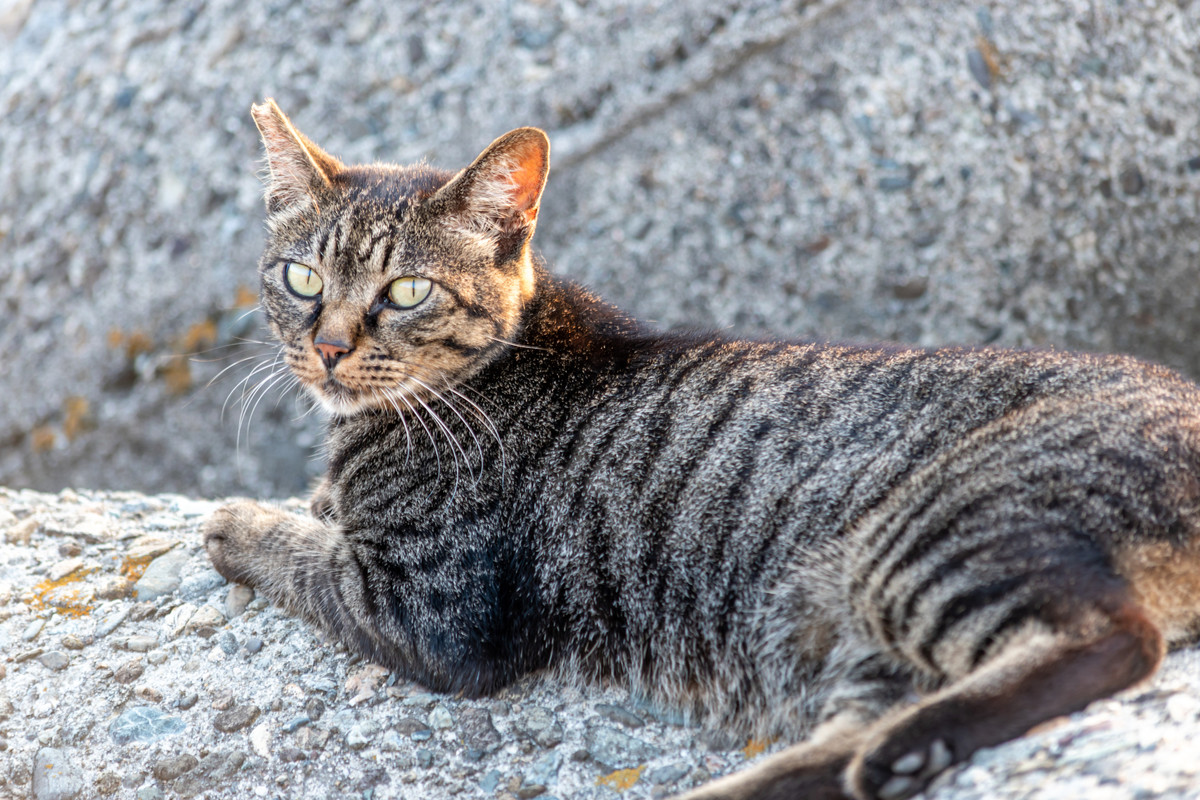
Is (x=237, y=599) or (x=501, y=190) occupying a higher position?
(x=501, y=190)

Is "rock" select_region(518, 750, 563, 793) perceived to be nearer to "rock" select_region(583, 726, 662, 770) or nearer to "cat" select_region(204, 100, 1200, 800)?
"rock" select_region(583, 726, 662, 770)

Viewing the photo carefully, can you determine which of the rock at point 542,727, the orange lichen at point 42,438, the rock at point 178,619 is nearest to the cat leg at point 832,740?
the rock at point 542,727

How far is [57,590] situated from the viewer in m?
2.90

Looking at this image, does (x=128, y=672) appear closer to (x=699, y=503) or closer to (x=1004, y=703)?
(x=699, y=503)

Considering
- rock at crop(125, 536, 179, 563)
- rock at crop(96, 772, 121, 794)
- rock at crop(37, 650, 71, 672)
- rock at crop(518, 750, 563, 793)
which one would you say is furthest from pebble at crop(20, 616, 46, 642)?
rock at crop(518, 750, 563, 793)

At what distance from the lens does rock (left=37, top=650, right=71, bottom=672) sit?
2.62m

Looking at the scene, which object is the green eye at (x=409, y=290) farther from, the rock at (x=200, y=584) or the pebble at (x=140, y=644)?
the pebble at (x=140, y=644)

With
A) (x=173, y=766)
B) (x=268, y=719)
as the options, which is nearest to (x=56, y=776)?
(x=173, y=766)

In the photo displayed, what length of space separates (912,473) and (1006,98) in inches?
111

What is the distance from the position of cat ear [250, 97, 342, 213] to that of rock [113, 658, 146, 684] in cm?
146

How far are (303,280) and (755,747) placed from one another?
186 cm

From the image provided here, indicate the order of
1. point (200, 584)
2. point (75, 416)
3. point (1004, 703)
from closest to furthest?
point (1004, 703) < point (200, 584) < point (75, 416)

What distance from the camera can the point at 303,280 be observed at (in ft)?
9.29

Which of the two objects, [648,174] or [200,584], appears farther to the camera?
[648,174]
